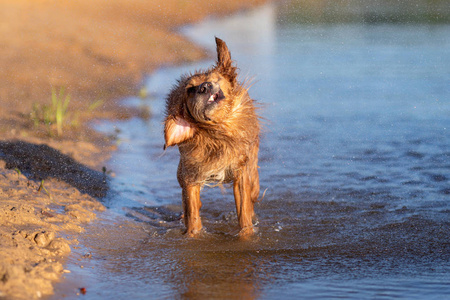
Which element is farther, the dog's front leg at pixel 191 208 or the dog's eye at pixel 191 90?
the dog's front leg at pixel 191 208

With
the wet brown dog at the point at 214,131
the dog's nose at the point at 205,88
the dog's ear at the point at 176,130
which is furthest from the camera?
the dog's ear at the point at 176,130

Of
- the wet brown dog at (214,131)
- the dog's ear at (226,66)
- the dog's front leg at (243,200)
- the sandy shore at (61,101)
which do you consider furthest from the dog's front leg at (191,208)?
the dog's ear at (226,66)

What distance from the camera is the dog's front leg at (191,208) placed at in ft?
19.8

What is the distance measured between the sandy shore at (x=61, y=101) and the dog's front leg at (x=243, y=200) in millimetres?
1430

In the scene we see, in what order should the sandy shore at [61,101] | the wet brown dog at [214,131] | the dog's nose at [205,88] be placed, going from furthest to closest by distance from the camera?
the wet brown dog at [214,131]
the dog's nose at [205,88]
the sandy shore at [61,101]

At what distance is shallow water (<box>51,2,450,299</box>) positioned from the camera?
16.1 ft

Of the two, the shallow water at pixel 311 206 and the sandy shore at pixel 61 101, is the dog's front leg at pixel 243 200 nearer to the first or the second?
the shallow water at pixel 311 206

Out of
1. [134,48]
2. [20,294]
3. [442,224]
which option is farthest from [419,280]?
[134,48]

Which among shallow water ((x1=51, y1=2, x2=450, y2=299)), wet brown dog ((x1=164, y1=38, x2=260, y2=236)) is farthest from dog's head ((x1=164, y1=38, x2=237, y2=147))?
shallow water ((x1=51, y1=2, x2=450, y2=299))

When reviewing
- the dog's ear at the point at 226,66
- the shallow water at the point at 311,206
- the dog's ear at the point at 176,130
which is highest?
the dog's ear at the point at 226,66

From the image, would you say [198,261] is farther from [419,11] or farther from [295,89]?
[419,11]

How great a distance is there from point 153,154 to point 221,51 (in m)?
4.18

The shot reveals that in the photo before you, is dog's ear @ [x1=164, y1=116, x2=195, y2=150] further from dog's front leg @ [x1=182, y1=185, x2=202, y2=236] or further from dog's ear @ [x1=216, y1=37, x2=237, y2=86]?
dog's front leg @ [x1=182, y1=185, x2=202, y2=236]

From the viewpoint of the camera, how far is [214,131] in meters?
5.44
